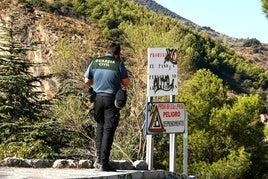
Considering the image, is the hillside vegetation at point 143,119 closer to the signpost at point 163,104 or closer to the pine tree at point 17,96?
the pine tree at point 17,96

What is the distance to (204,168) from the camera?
28.5 m

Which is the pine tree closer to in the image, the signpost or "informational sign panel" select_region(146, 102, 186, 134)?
the signpost

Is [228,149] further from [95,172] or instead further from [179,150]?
[95,172]

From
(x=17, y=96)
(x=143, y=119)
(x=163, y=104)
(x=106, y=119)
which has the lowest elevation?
(x=106, y=119)

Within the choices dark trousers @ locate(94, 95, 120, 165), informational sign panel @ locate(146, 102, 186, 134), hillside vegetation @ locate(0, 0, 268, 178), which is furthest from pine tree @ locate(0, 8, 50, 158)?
dark trousers @ locate(94, 95, 120, 165)

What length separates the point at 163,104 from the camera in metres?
8.91

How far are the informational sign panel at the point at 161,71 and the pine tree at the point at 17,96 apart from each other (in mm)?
9772

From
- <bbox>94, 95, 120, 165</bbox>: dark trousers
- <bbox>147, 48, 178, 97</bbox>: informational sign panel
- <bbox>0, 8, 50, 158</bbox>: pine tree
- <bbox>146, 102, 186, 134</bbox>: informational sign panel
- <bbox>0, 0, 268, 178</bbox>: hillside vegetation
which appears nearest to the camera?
<bbox>94, 95, 120, 165</bbox>: dark trousers

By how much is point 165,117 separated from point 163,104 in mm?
212

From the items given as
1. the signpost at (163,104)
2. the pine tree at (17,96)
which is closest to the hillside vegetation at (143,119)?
the pine tree at (17,96)

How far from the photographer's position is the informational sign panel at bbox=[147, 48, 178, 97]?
30.2 feet

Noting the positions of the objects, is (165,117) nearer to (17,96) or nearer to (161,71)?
(161,71)

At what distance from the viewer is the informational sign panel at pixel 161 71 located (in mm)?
9219

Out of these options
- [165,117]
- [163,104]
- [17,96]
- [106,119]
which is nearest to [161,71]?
[163,104]
